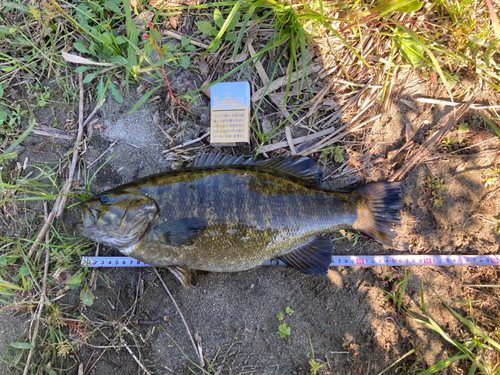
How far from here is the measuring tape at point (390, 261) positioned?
3.05 metres

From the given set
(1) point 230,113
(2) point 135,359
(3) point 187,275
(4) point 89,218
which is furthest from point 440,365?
(4) point 89,218

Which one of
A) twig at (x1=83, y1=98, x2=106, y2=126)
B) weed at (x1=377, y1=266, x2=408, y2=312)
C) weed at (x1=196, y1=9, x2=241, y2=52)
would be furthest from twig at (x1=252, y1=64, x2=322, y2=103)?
weed at (x1=377, y1=266, x2=408, y2=312)

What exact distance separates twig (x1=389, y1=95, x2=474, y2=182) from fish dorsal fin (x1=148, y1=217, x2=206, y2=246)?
7.35 ft

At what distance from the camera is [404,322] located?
3.05m

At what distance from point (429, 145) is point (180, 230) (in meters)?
2.91

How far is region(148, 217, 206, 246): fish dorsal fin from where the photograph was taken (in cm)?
266

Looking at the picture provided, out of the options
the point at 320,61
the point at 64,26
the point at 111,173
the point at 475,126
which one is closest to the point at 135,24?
the point at 64,26

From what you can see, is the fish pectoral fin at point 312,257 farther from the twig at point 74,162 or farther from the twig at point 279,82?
the twig at point 74,162

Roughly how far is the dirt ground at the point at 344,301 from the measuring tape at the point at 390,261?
0.08 meters

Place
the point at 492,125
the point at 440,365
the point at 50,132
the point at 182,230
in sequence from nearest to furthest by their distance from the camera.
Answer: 1. the point at 182,230
2. the point at 440,365
3. the point at 492,125
4. the point at 50,132

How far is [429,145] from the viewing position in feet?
10.4

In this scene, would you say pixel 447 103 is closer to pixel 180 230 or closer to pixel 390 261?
pixel 390 261

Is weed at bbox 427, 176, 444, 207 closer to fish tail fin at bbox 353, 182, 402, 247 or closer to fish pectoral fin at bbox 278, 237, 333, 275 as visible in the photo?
fish tail fin at bbox 353, 182, 402, 247

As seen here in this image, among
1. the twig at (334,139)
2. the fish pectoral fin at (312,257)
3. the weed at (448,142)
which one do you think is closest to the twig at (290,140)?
the twig at (334,139)
